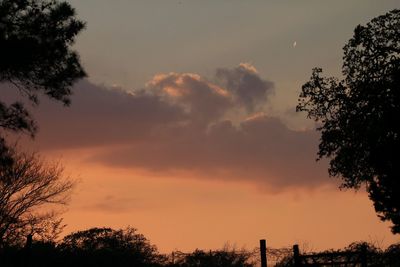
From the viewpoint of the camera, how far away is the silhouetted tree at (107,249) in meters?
38.0

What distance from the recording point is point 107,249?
39938 millimetres

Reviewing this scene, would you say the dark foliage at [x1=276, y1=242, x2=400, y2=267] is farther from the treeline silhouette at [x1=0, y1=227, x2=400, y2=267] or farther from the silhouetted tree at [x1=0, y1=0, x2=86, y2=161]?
the silhouetted tree at [x1=0, y1=0, x2=86, y2=161]

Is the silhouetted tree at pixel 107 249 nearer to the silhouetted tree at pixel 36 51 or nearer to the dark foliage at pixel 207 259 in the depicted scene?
the dark foliage at pixel 207 259

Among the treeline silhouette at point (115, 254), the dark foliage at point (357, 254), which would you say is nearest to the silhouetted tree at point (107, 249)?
the treeline silhouette at point (115, 254)

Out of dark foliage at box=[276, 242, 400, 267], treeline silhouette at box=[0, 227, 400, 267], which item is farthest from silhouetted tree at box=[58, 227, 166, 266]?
dark foliage at box=[276, 242, 400, 267]

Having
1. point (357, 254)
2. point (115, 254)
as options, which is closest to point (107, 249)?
point (115, 254)

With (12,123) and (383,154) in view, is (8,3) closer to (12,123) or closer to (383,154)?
(12,123)

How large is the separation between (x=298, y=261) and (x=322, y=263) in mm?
1068

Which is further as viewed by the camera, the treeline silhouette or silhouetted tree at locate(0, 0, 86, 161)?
the treeline silhouette

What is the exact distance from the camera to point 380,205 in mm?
35000

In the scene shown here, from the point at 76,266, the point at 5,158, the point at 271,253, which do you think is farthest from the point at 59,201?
the point at 5,158

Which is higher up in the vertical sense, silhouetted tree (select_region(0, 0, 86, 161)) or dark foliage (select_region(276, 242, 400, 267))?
silhouetted tree (select_region(0, 0, 86, 161))

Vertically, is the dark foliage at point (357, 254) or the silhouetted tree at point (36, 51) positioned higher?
the silhouetted tree at point (36, 51)

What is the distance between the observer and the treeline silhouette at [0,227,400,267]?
109ft
